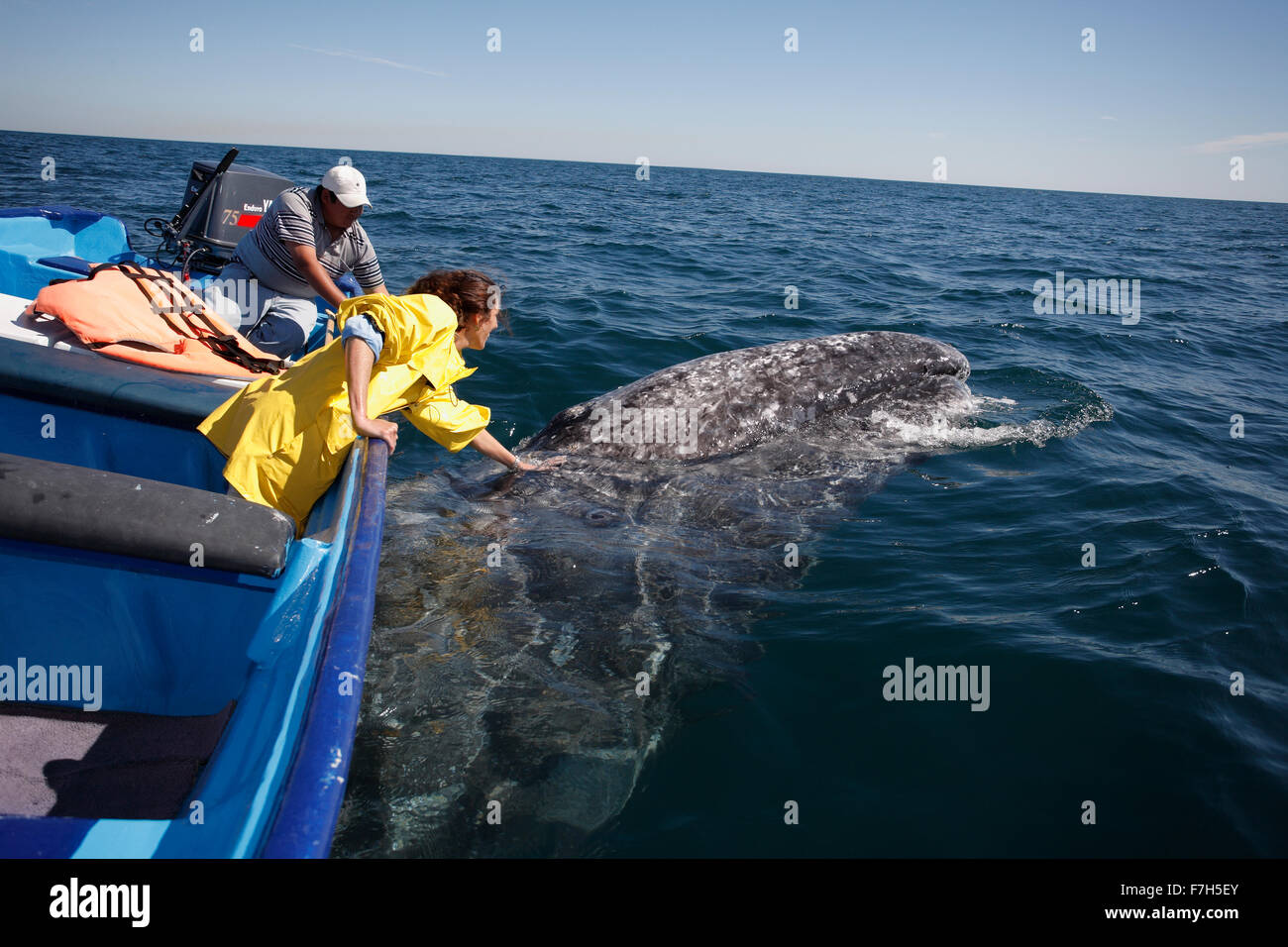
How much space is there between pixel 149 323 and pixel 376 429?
2.36m

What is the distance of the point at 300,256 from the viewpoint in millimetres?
5773

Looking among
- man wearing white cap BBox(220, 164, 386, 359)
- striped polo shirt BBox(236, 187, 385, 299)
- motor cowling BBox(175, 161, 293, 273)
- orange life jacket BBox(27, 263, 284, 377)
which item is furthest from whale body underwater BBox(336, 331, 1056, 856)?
motor cowling BBox(175, 161, 293, 273)

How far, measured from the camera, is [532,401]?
8320 millimetres

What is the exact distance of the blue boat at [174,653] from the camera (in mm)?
2105

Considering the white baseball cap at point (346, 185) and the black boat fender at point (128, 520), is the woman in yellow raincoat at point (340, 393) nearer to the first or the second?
the black boat fender at point (128, 520)

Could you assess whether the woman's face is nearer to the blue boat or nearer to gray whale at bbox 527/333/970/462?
the blue boat

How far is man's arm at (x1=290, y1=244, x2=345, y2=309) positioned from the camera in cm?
576

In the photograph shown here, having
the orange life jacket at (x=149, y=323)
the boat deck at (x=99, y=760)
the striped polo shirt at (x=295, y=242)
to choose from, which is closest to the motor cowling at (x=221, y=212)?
the striped polo shirt at (x=295, y=242)

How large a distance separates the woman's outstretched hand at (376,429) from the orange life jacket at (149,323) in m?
1.86

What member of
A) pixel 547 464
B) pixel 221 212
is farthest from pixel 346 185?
pixel 221 212

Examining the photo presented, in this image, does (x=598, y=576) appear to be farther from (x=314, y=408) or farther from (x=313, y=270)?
(x=313, y=270)
